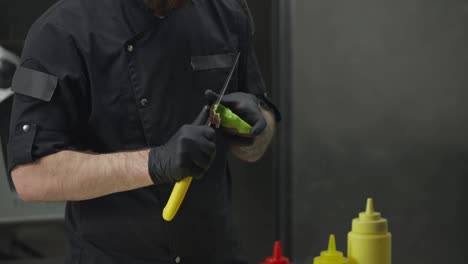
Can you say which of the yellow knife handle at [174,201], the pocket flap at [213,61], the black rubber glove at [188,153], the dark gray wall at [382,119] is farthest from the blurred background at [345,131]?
the yellow knife handle at [174,201]

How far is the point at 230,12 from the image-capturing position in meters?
1.38

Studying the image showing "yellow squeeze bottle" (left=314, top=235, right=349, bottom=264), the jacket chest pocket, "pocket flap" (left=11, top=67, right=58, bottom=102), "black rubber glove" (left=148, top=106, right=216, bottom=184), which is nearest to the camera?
"yellow squeeze bottle" (left=314, top=235, right=349, bottom=264)

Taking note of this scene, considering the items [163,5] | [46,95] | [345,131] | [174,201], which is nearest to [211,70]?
[163,5]

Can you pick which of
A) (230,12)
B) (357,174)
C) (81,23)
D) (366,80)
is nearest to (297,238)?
(357,174)

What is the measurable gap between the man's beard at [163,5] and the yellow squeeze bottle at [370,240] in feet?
1.75

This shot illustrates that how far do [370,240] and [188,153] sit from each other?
0.93ft

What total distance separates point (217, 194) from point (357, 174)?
635 mm

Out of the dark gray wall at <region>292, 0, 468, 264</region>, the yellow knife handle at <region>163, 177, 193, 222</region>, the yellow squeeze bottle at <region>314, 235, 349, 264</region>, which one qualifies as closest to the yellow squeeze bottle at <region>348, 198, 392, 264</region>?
the yellow squeeze bottle at <region>314, 235, 349, 264</region>

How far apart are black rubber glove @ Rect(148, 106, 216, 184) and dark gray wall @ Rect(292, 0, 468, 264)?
0.78 metres

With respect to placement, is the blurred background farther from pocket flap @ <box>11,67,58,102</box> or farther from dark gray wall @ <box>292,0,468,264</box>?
pocket flap @ <box>11,67,58,102</box>

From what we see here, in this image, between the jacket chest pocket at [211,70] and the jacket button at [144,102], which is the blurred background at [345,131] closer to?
the jacket chest pocket at [211,70]

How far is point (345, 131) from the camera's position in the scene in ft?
6.05

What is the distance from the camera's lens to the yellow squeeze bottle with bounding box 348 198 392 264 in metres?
0.91

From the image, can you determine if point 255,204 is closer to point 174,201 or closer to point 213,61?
point 213,61
